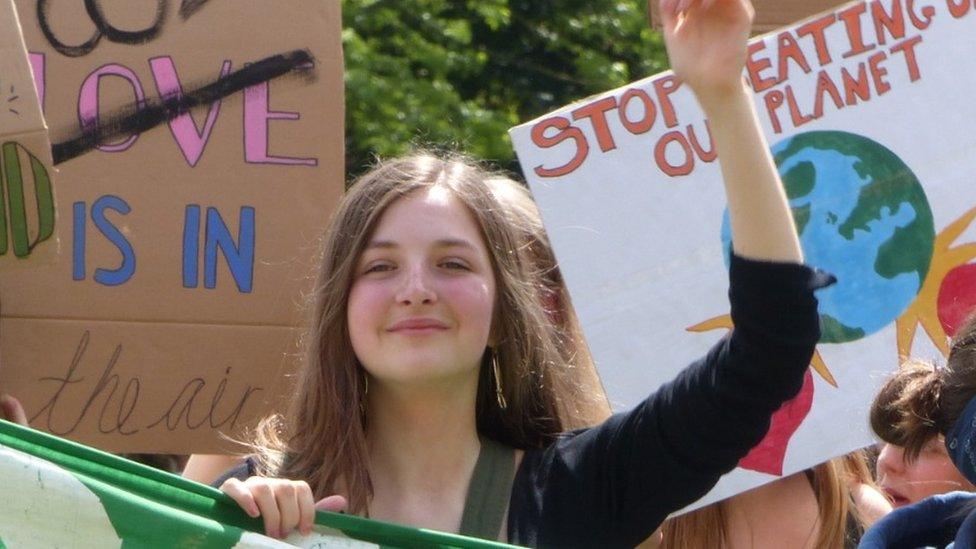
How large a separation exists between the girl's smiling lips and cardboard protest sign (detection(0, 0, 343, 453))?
62 cm

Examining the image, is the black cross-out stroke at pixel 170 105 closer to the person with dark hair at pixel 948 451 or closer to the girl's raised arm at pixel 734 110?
the girl's raised arm at pixel 734 110

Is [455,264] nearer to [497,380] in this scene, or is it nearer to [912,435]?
[497,380]

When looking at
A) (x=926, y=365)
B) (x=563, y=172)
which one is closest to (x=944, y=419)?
(x=926, y=365)

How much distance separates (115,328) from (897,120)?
1.13 metres

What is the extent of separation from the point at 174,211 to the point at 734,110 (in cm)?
114

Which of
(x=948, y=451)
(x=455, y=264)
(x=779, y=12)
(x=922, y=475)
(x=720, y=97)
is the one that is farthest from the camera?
(x=779, y=12)

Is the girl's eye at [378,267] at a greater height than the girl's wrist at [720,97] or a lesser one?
lesser

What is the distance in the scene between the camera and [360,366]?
6.89 feet

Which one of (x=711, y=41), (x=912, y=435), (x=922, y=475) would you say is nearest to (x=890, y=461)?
(x=922, y=475)

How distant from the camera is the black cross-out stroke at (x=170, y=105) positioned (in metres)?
2.61

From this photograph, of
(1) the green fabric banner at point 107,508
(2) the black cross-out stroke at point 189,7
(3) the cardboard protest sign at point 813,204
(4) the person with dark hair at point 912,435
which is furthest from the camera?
(2) the black cross-out stroke at point 189,7

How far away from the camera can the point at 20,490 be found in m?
1.65

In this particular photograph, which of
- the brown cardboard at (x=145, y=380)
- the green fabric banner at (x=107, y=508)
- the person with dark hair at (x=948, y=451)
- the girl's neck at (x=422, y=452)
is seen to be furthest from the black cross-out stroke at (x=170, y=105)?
the person with dark hair at (x=948, y=451)

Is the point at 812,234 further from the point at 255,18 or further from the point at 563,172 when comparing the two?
the point at 255,18
